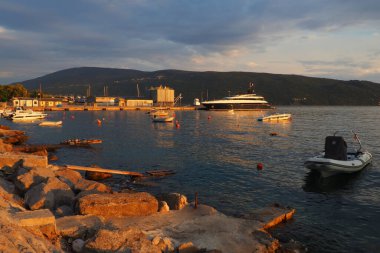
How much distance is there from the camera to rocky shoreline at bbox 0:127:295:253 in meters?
12.2

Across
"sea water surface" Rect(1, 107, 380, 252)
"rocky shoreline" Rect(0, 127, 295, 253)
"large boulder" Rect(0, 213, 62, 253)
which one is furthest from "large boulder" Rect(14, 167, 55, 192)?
"sea water surface" Rect(1, 107, 380, 252)

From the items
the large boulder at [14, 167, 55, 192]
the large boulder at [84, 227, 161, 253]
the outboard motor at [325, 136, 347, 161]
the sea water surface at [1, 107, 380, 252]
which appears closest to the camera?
the large boulder at [84, 227, 161, 253]

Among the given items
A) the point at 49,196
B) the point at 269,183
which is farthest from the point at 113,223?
the point at 269,183

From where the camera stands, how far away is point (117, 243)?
1225 cm

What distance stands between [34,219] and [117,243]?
3.47 metres

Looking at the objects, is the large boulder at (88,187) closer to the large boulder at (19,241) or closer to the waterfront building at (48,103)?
the large boulder at (19,241)

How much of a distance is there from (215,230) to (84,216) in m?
6.22

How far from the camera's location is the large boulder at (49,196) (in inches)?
679

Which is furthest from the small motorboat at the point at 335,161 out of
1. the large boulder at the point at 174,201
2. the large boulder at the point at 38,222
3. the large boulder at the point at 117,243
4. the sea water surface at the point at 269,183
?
the large boulder at the point at 38,222

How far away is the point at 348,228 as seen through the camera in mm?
20562

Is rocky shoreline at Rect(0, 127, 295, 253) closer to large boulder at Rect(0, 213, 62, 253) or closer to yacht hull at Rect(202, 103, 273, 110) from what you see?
large boulder at Rect(0, 213, 62, 253)

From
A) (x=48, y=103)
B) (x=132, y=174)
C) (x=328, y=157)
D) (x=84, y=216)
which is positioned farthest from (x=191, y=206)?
(x=48, y=103)

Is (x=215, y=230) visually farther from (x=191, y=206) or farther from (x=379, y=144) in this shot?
(x=379, y=144)

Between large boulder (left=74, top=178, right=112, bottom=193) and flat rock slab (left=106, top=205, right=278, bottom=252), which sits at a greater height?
large boulder (left=74, top=178, right=112, bottom=193)
